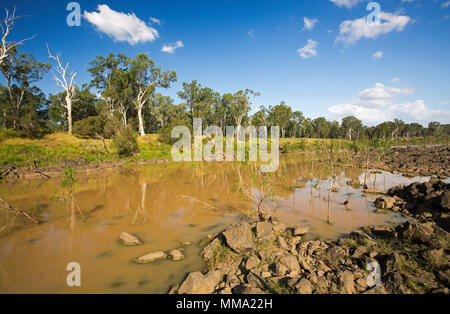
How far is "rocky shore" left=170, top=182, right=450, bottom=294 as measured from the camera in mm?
5531

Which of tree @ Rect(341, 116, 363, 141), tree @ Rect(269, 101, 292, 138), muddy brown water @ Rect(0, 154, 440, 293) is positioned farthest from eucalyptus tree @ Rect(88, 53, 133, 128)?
tree @ Rect(341, 116, 363, 141)

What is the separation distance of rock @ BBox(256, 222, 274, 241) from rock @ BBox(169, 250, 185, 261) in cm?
326

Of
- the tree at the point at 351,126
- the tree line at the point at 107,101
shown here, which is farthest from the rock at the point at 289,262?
the tree at the point at 351,126

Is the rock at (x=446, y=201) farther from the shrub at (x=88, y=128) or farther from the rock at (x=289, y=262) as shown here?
the shrub at (x=88, y=128)

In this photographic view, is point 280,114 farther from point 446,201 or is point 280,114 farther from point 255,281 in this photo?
point 255,281

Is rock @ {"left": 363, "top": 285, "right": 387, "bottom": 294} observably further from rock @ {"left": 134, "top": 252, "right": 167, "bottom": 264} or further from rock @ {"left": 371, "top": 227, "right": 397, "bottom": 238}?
rock @ {"left": 134, "top": 252, "right": 167, "bottom": 264}

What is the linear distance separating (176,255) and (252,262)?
3.03 m

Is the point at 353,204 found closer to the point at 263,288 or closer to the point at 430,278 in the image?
the point at 430,278

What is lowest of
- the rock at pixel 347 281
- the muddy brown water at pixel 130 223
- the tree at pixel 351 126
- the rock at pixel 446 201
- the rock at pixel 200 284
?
the muddy brown water at pixel 130 223

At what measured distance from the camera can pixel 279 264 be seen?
6531 millimetres

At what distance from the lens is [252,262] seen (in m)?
6.80

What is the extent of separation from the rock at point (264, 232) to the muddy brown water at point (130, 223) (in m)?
1.72

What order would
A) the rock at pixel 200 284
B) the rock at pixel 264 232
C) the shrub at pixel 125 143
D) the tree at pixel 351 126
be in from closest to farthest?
the rock at pixel 200 284
the rock at pixel 264 232
the shrub at pixel 125 143
the tree at pixel 351 126

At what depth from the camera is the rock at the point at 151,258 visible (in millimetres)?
7680
